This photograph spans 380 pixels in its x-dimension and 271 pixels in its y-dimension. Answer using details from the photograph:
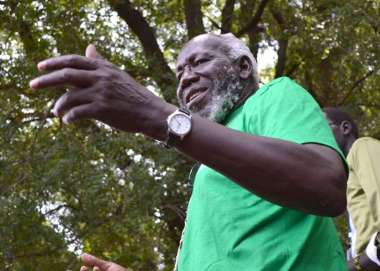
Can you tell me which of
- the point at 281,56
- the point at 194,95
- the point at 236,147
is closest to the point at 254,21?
A: the point at 281,56

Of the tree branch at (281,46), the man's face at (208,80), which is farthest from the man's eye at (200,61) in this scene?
the tree branch at (281,46)

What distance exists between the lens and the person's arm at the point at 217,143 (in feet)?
6.24

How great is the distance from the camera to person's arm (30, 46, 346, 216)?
1.90 meters

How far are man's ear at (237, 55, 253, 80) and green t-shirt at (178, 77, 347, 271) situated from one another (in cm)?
54

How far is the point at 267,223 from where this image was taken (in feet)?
8.03

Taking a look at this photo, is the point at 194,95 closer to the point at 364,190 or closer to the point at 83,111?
the point at 83,111

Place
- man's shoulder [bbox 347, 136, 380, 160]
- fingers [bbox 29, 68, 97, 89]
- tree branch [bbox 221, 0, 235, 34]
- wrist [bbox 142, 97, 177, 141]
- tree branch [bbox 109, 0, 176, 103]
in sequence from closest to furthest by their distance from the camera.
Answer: fingers [bbox 29, 68, 97, 89]
wrist [bbox 142, 97, 177, 141]
man's shoulder [bbox 347, 136, 380, 160]
tree branch [bbox 109, 0, 176, 103]
tree branch [bbox 221, 0, 235, 34]

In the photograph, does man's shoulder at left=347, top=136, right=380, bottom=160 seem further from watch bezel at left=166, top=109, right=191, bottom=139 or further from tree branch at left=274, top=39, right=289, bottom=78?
tree branch at left=274, top=39, right=289, bottom=78

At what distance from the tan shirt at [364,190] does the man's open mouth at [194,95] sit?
1634mm

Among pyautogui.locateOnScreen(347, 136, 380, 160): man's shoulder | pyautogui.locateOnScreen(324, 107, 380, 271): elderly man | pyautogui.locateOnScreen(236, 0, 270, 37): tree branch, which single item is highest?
pyautogui.locateOnScreen(236, 0, 270, 37): tree branch

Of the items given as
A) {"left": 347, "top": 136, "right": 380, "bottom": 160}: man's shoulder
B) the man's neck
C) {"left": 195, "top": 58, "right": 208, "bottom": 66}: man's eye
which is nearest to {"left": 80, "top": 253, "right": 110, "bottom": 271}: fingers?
{"left": 195, "top": 58, "right": 208, "bottom": 66}: man's eye

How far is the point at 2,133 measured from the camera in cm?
818

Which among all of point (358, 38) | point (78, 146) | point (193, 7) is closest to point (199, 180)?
point (78, 146)

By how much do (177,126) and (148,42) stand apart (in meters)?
8.75
